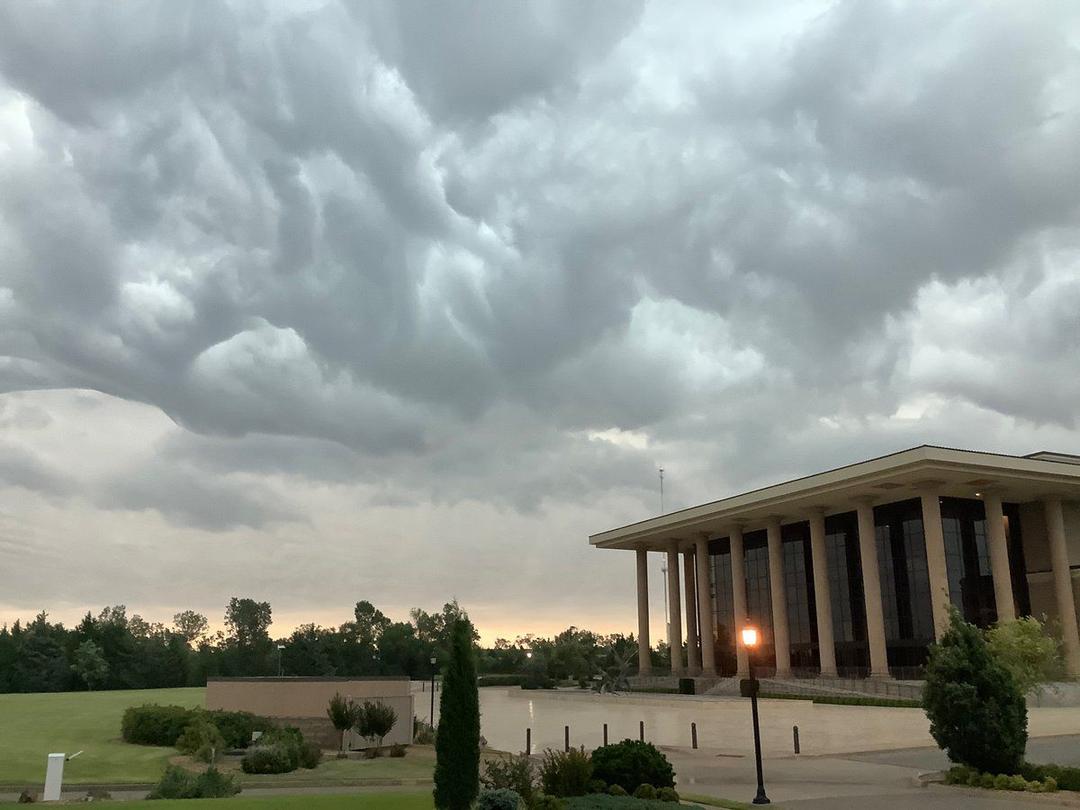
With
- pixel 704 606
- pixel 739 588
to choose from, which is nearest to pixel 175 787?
pixel 739 588

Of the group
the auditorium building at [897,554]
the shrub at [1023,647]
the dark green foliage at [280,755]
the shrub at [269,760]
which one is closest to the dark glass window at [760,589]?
the auditorium building at [897,554]

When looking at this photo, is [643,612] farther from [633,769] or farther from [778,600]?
[633,769]

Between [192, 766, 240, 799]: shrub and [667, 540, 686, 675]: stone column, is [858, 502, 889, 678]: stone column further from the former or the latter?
[192, 766, 240, 799]: shrub

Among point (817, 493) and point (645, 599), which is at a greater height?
point (817, 493)

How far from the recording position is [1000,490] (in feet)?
206

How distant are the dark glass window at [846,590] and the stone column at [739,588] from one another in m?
7.96

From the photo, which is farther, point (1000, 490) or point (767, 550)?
point (767, 550)

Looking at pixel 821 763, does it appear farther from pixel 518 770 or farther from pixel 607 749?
pixel 518 770

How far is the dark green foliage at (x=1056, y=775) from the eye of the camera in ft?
63.0

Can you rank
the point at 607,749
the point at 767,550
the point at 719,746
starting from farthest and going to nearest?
the point at 767,550, the point at 719,746, the point at 607,749

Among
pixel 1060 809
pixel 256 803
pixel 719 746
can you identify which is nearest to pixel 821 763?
pixel 719 746

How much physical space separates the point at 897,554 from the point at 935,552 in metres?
7.76

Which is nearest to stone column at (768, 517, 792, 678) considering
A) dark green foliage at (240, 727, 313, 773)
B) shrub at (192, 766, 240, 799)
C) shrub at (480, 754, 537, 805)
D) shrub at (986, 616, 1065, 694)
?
shrub at (986, 616, 1065, 694)

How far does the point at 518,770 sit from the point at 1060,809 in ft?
33.8
